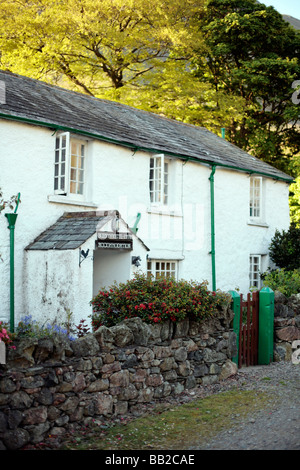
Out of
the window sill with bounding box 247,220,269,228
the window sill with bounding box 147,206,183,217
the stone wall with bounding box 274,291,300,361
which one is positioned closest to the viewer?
the stone wall with bounding box 274,291,300,361

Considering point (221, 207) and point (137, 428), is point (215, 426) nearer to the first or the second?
point (137, 428)

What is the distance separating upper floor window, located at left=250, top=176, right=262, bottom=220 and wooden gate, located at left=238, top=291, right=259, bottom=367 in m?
8.15

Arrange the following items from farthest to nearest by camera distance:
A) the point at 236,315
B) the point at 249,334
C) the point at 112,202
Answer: the point at 112,202
the point at 249,334
the point at 236,315

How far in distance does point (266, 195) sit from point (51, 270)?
10.8 metres

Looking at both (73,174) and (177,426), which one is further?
(73,174)

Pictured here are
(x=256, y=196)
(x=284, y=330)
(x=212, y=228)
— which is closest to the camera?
(x=284, y=330)

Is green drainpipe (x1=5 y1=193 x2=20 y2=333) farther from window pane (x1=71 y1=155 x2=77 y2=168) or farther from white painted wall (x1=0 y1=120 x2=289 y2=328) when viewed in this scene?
window pane (x1=71 y1=155 x2=77 y2=168)

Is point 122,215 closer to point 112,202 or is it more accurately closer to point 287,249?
point 112,202

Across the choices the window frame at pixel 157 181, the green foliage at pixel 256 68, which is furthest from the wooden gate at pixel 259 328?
the green foliage at pixel 256 68

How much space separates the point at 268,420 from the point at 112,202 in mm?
7684

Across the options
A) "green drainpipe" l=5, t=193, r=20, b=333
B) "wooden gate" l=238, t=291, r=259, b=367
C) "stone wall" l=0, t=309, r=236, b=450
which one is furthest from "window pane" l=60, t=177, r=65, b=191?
"stone wall" l=0, t=309, r=236, b=450

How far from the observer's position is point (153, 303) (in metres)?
9.05

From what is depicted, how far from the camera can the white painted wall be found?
11.5m

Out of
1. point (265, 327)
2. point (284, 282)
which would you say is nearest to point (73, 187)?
point (265, 327)
